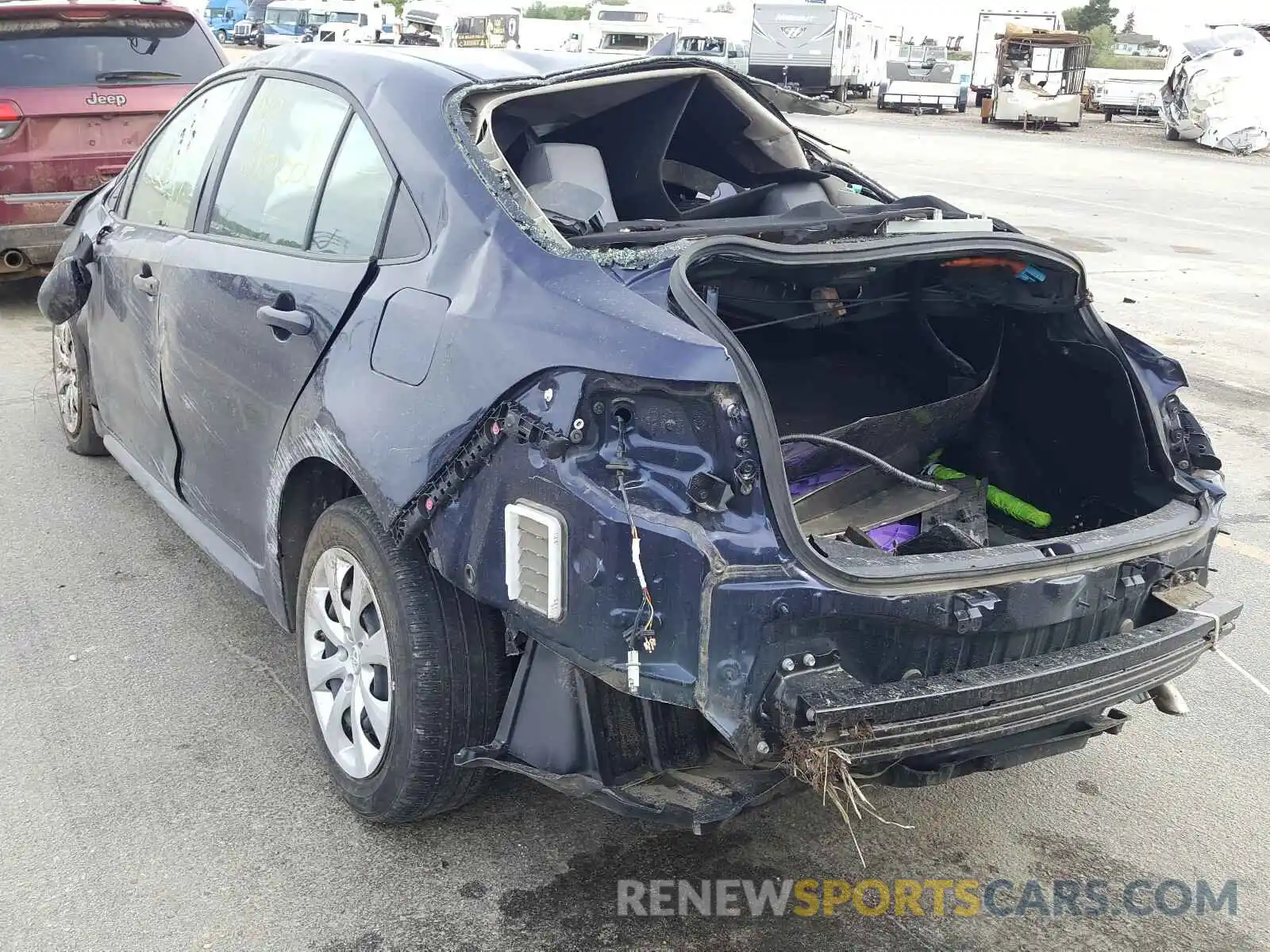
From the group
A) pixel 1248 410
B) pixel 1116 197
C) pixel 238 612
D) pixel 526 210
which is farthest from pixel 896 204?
pixel 1116 197

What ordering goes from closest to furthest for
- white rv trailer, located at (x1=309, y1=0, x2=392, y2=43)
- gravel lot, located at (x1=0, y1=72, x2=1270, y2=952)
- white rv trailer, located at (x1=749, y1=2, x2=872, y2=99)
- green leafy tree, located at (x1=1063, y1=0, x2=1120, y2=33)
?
gravel lot, located at (x1=0, y1=72, x2=1270, y2=952) < white rv trailer, located at (x1=749, y1=2, x2=872, y2=99) < white rv trailer, located at (x1=309, y1=0, x2=392, y2=43) < green leafy tree, located at (x1=1063, y1=0, x2=1120, y2=33)

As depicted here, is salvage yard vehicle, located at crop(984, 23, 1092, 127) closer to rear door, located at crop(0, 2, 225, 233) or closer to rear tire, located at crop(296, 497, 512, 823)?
rear door, located at crop(0, 2, 225, 233)

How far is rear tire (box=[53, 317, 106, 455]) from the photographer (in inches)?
207

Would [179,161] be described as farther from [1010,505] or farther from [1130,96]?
[1130,96]

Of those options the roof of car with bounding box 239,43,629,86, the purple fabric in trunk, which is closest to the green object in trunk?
the purple fabric in trunk

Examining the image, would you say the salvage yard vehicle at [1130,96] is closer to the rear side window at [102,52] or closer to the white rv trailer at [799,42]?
the white rv trailer at [799,42]

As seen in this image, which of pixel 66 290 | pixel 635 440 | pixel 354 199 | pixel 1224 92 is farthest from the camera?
pixel 1224 92

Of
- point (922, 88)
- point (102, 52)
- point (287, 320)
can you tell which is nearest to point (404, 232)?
point (287, 320)

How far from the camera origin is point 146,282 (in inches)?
161

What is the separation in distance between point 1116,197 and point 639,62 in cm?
1524

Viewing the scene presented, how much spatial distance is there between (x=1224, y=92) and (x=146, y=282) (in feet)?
90.3

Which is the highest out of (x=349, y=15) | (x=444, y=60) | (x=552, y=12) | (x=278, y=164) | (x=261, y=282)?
(x=552, y=12)

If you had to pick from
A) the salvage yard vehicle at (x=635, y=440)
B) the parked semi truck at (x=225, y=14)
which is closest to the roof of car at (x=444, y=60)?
the salvage yard vehicle at (x=635, y=440)

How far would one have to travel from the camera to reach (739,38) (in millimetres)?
40750
